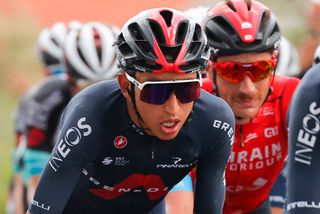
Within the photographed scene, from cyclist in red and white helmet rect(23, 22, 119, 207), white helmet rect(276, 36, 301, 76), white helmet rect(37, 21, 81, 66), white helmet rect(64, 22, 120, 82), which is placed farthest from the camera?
white helmet rect(37, 21, 81, 66)

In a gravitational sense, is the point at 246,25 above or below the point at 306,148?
above

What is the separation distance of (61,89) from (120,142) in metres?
3.98

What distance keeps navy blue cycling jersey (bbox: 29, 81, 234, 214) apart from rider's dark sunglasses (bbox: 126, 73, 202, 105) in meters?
0.38

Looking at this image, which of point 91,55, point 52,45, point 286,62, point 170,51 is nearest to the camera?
point 170,51

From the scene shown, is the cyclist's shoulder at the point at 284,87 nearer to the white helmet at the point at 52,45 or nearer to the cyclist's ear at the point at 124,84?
the cyclist's ear at the point at 124,84

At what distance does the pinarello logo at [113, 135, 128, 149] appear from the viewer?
261 inches

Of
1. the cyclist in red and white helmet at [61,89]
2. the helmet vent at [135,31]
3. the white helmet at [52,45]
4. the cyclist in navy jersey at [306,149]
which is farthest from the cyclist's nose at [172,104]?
the white helmet at [52,45]

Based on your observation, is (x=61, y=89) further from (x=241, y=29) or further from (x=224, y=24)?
(x=241, y=29)

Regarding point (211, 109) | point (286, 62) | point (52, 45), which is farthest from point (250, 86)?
point (52, 45)

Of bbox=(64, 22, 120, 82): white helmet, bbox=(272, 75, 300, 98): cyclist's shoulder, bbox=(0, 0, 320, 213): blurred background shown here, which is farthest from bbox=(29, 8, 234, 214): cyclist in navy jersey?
bbox=(0, 0, 320, 213): blurred background

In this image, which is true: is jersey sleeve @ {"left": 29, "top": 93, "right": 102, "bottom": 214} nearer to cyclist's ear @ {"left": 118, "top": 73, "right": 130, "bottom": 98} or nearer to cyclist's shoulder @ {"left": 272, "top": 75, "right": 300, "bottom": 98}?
cyclist's ear @ {"left": 118, "top": 73, "right": 130, "bottom": 98}

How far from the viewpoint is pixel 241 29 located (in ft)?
25.9

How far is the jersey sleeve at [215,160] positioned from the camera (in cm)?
666

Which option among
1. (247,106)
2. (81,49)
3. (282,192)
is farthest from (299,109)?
(81,49)
